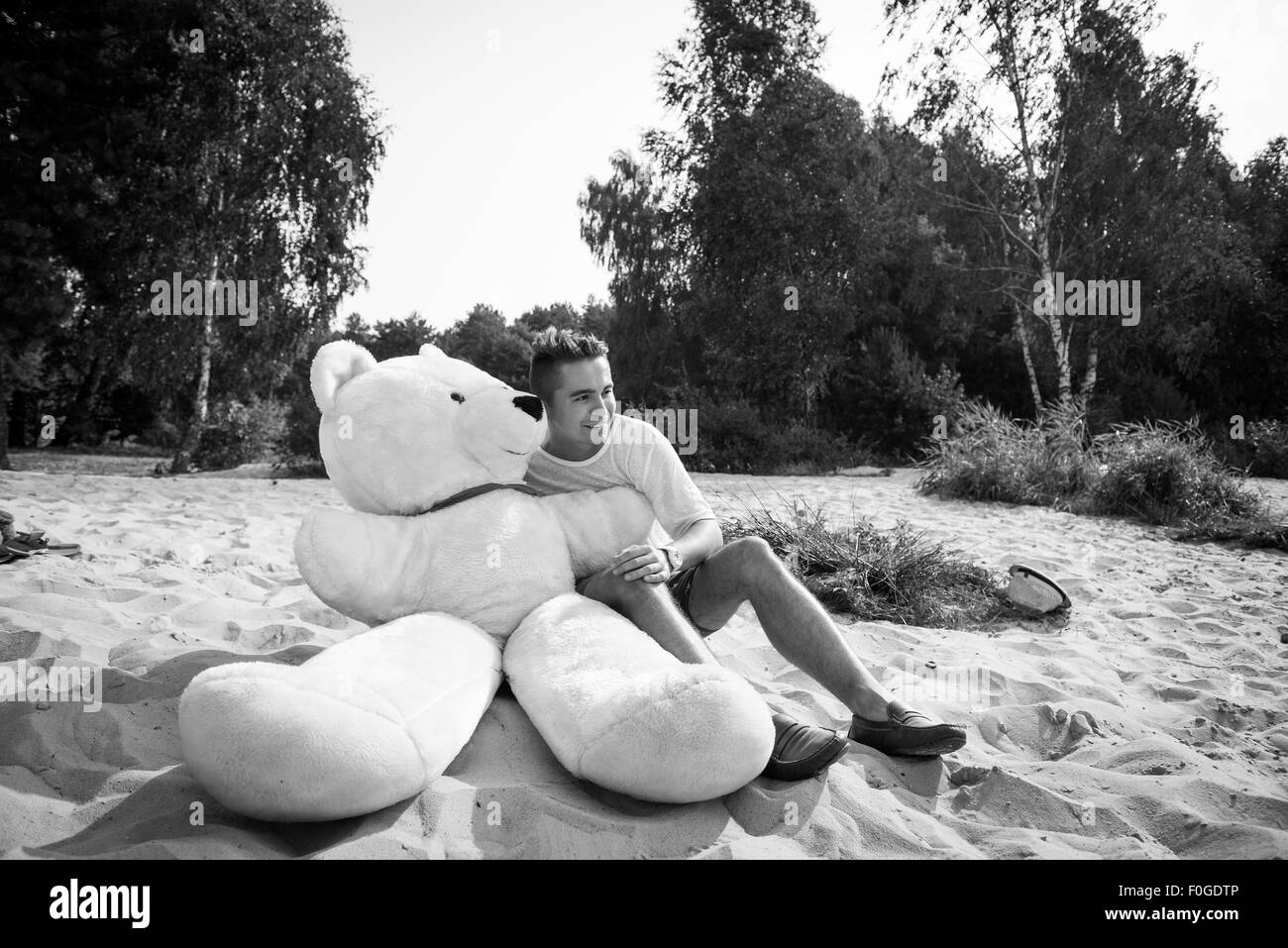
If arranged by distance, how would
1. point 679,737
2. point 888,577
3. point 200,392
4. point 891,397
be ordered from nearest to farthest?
point 679,737 < point 888,577 < point 200,392 < point 891,397

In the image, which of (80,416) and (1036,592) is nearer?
(1036,592)

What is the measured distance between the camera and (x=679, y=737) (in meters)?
1.69

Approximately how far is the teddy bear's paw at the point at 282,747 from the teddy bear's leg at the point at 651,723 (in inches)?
16.0

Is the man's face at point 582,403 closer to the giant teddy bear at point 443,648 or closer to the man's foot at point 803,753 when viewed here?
the giant teddy bear at point 443,648

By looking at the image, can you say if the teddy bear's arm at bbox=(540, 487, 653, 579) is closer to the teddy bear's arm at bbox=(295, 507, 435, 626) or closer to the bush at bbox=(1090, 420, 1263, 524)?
the teddy bear's arm at bbox=(295, 507, 435, 626)

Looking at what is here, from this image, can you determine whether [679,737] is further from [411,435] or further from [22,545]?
[22,545]

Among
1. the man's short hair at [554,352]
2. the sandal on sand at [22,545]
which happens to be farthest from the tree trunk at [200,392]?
the man's short hair at [554,352]

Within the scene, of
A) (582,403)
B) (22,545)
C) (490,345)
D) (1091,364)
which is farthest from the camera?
(490,345)

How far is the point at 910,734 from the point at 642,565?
908 millimetres

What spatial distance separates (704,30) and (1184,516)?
1386 cm

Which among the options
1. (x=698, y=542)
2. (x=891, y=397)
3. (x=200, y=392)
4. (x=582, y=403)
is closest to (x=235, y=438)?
(x=200, y=392)
